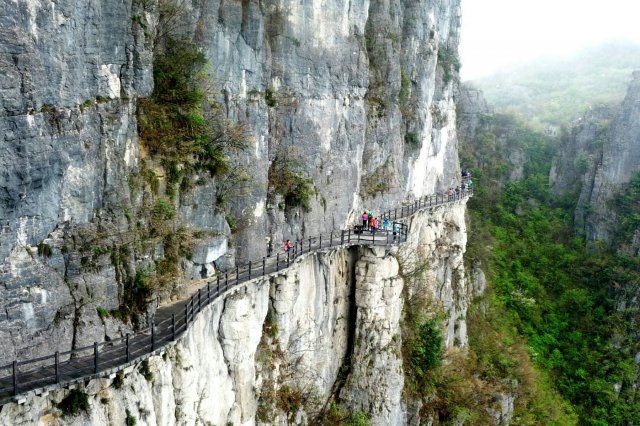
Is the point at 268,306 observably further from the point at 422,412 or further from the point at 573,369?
the point at 573,369

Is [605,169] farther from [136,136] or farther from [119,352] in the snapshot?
[119,352]

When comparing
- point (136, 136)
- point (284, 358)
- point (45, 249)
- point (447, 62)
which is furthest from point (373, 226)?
point (447, 62)

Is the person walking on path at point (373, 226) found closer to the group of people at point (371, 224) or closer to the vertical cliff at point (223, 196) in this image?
the group of people at point (371, 224)

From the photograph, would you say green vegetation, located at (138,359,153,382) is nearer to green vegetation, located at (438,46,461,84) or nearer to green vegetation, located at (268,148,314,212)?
green vegetation, located at (268,148,314,212)

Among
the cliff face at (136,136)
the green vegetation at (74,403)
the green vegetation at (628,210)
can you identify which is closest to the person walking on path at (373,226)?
the cliff face at (136,136)

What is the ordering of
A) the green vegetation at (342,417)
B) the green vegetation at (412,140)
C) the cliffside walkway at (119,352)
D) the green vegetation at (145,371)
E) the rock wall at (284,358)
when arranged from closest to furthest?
the cliffside walkway at (119,352) < the rock wall at (284,358) < the green vegetation at (145,371) < the green vegetation at (342,417) < the green vegetation at (412,140)

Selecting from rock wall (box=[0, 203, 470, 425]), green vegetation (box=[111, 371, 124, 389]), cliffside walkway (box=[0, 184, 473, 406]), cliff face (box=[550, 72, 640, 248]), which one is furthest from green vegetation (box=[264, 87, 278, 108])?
cliff face (box=[550, 72, 640, 248])
